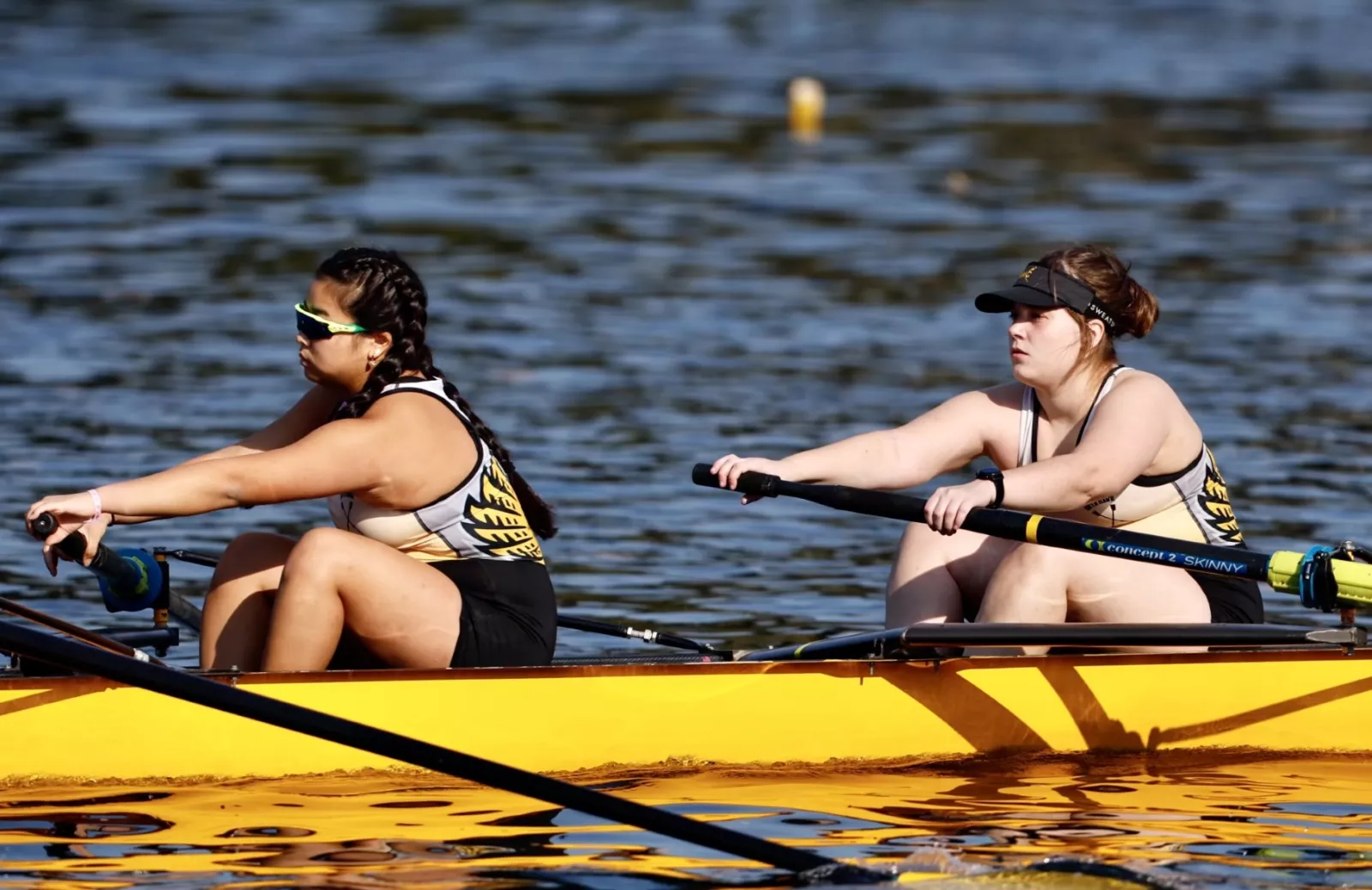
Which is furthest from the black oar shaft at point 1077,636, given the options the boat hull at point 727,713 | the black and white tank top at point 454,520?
the black and white tank top at point 454,520

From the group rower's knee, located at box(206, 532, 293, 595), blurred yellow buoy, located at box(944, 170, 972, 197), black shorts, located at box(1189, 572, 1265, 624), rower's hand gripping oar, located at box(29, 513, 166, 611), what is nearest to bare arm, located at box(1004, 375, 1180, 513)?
black shorts, located at box(1189, 572, 1265, 624)

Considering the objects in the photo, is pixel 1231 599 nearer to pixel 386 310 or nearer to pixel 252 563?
pixel 386 310

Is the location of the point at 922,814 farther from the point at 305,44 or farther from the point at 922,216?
the point at 305,44

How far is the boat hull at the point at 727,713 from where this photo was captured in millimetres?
6609

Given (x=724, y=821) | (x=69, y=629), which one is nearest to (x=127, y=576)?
(x=69, y=629)

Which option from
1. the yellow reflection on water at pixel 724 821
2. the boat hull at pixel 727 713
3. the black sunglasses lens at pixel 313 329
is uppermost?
the black sunglasses lens at pixel 313 329

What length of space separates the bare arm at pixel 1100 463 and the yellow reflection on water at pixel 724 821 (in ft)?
2.84

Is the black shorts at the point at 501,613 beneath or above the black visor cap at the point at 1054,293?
beneath

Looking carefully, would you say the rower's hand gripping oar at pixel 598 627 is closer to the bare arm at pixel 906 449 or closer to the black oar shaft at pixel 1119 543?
the bare arm at pixel 906 449

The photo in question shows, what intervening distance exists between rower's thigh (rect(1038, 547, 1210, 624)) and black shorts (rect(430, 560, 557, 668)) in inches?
64.0

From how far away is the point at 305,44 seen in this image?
32.5 metres

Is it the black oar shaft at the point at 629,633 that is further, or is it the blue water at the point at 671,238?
the blue water at the point at 671,238

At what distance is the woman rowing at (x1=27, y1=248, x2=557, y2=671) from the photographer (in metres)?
6.53

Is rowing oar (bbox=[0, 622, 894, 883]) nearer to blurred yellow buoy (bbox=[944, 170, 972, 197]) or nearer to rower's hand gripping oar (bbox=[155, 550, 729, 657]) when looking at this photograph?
rower's hand gripping oar (bbox=[155, 550, 729, 657])
